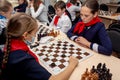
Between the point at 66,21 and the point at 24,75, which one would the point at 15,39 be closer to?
the point at 24,75

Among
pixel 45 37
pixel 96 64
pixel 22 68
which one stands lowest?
pixel 96 64

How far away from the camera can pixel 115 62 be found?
1467 millimetres

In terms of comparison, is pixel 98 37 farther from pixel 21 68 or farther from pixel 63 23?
pixel 21 68

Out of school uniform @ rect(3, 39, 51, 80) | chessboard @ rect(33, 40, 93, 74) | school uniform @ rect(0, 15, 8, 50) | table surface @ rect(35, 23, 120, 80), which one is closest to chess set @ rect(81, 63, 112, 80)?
table surface @ rect(35, 23, 120, 80)

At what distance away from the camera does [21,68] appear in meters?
0.91

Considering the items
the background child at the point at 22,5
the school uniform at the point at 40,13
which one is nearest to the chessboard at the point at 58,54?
the school uniform at the point at 40,13

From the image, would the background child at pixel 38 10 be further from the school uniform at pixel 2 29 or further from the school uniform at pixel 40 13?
the school uniform at pixel 2 29

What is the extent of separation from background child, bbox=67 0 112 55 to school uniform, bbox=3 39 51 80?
2.75ft

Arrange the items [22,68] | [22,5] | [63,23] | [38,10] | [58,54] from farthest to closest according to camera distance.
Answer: [22,5] < [38,10] < [63,23] < [58,54] < [22,68]

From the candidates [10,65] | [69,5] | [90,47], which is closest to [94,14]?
[90,47]

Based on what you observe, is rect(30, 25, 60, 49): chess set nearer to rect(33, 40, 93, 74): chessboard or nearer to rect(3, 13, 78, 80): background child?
rect(33, 40, 93, 74): chessboard

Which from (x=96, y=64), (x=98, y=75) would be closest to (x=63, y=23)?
(x=96, y=64)

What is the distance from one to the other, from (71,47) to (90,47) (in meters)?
0.20

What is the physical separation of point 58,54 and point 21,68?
0.69 meters
